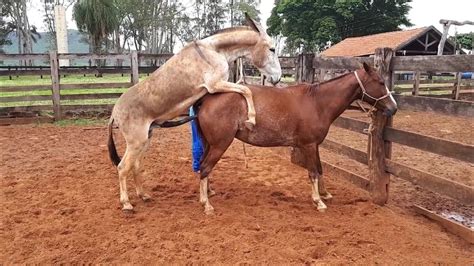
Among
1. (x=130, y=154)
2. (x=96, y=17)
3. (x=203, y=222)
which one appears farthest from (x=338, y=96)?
(x=96, y=17)

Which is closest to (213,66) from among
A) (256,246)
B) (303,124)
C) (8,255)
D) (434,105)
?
(303,124)

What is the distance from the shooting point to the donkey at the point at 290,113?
14.2 ft

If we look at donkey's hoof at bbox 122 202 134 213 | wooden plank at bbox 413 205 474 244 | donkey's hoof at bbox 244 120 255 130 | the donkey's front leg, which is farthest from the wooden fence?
wooden plank at bbox 413 205 474 244

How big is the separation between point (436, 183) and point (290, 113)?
5.55 feet

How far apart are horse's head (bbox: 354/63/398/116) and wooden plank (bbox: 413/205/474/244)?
118 cm

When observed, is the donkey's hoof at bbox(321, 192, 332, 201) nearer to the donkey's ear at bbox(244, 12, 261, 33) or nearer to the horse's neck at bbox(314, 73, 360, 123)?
the horse's neck at bbox(314, 73, 360, 123)

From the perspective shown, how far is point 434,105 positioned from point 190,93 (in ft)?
8.41

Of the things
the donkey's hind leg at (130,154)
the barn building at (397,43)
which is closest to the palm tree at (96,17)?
the barn building at (397,43)

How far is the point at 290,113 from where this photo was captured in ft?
14.8

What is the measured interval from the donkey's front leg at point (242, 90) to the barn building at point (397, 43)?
1782cm

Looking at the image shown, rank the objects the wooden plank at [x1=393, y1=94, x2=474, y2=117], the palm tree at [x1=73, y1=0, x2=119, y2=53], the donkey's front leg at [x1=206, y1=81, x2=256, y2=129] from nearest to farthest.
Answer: the wooden plank at [x1=393, y1=94, x2=474, y2=117]
the donkey's front leg at [x1=206, y1=81, x2=256, y2=129]
the palm tree at [x1=73, y1=0, x2=119, y2=53]

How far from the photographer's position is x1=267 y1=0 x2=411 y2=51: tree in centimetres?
3488

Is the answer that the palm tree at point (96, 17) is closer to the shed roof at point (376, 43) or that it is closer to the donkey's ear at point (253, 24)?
the shed roof at point (376, 43)

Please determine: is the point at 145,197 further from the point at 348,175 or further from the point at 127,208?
the point at 348,175
